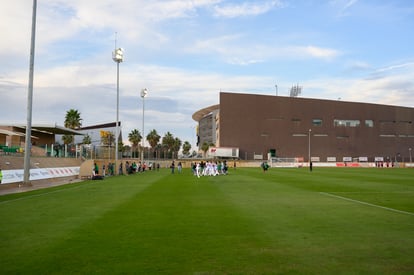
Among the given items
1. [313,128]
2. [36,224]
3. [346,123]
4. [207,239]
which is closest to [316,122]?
[313,128]

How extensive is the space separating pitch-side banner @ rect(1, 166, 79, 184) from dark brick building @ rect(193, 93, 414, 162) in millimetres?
73069

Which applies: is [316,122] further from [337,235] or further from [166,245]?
[166,245]

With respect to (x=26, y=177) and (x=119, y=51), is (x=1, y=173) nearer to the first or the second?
(x=26, y=177)

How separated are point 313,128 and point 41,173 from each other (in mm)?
94721

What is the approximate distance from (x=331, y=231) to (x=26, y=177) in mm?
22906

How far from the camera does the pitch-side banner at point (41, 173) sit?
27.4 m

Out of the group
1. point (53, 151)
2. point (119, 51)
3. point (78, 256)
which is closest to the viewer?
point (78, 256)

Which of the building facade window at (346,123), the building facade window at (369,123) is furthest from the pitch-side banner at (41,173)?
the building facade window at (369,123)

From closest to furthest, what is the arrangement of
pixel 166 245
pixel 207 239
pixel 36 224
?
pixel 166 245
pixel 207 239
pixel 36 224

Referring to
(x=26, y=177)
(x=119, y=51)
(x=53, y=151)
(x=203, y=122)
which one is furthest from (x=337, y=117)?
(x=26, y=177)

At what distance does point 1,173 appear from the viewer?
985 inches

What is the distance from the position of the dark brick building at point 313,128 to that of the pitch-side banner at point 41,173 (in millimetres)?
73069

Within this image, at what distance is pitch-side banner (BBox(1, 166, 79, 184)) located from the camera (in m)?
27.4

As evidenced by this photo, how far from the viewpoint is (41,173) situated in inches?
1320
